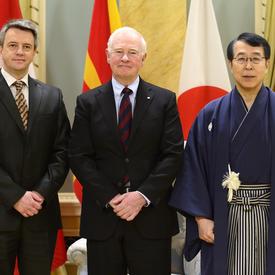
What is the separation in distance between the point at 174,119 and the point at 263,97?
1.50ft

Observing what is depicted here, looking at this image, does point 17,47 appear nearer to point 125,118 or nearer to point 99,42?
point 125,118

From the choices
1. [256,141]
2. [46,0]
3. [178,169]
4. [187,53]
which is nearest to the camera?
[256,141]

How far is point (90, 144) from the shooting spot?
239 centimetres

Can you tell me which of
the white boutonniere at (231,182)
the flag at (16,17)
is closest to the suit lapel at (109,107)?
the white boutonniere at (231,182)

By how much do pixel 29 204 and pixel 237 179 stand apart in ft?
3.35

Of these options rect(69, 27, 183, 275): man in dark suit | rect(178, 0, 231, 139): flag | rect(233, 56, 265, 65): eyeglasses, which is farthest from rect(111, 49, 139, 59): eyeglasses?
rect(178, 0, 231, 139): flag

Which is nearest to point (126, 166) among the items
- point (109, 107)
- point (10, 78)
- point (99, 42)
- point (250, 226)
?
point (109, 107)

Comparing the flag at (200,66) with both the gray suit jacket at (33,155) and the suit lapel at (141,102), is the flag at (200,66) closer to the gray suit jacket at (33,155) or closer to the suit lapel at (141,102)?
the suit lapel at (141,102)

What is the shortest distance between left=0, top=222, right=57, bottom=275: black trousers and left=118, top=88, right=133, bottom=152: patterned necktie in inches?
25.1

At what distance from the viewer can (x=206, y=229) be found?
2354mm

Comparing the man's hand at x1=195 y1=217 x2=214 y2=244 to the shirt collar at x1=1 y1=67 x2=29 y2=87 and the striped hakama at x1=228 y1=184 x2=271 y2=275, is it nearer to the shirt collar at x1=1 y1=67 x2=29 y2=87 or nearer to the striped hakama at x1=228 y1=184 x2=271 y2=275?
the striped hakama at x1=228 y1=184 x2=271 y2=275

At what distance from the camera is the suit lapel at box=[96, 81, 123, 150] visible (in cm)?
237

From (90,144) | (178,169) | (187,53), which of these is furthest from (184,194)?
(187,53)

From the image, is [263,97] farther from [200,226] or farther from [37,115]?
[37,115]
